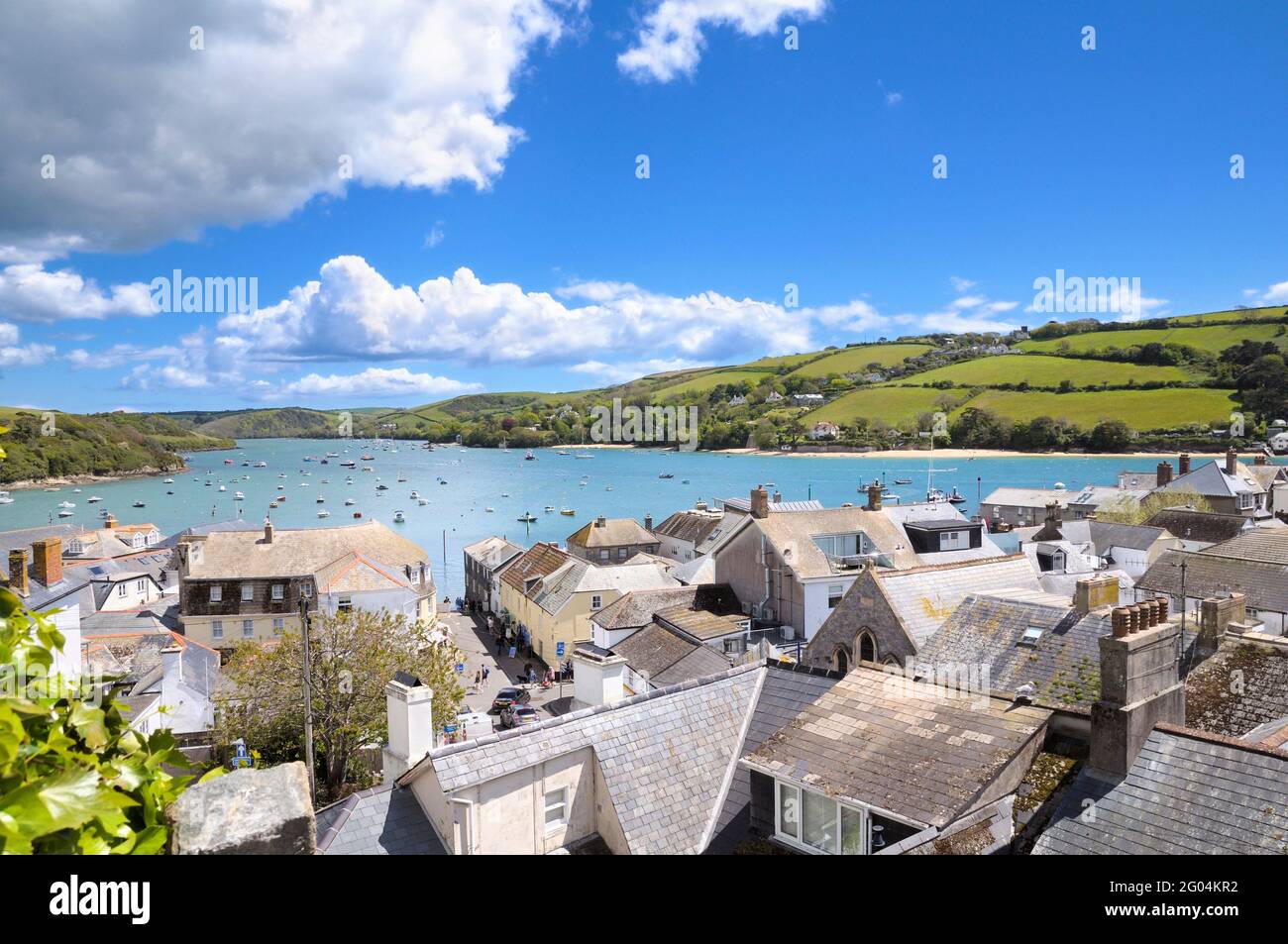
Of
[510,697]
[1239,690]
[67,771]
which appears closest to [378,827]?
[67,771]

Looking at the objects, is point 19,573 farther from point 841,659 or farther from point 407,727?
point 841,659

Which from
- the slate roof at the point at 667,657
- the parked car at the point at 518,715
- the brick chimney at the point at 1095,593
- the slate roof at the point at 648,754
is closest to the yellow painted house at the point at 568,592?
the parked car at the point at 518,715

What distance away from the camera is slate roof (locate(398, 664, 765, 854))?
37.2ft

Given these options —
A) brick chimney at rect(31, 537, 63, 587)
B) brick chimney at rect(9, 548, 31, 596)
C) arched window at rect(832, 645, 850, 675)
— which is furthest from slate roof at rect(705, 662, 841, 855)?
brick chimney at rect(31, 537, 63, 587)

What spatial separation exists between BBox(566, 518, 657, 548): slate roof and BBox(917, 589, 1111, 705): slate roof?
43980 millimetres

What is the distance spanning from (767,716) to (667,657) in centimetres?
1541

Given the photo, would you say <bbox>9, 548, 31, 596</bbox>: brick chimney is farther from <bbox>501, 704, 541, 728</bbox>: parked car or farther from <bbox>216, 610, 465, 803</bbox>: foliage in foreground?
<bbox>501, 704, 541, 728</bbox>: parked car

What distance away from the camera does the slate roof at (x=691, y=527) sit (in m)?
66.2

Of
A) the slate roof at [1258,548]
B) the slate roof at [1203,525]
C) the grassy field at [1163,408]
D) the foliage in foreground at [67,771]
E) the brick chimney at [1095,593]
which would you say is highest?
the grassy field at [1163,408]

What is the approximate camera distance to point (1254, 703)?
17609mm

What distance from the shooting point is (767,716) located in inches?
565

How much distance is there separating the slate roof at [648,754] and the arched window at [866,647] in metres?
8.39

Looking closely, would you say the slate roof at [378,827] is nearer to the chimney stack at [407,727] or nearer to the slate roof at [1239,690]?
the chimney stack at [407,727]
